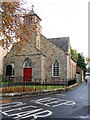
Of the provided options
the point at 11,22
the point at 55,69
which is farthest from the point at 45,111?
the point at 55,69

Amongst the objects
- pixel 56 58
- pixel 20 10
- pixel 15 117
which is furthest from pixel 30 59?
pixel 15 117

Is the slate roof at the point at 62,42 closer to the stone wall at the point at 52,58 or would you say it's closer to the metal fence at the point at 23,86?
the stone wall at the point at 52,58

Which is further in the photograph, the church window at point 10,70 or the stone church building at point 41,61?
the church window at point 10,70

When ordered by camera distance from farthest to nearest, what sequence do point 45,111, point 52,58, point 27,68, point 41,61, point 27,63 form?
point 27,63 → point 52,58 → point 27,68 → point 41,61 → point 45,111

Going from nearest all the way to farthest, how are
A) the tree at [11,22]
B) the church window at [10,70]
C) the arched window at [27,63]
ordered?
1. the tree at [11,22]
2. the arched window at [27,63]
3. the church window at [10,70]

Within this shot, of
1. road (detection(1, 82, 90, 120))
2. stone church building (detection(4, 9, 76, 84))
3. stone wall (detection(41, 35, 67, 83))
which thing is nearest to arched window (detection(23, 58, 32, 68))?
stone church building (detection(4, 9, 76, 84))

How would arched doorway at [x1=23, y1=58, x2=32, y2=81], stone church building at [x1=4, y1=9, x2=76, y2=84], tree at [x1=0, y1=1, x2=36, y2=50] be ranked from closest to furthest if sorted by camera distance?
tree at [x1=0, y1=1, x2=36, y2=50]
stone church building at [x1=4, y1=9, x2=76, y2=84]
arched doorway at [x1=23, y1=58, x2=32, y2=81]

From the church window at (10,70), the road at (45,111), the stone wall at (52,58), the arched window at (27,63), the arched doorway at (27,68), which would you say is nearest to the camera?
the road at (45,111)

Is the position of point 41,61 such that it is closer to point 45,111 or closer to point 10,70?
point 10,70

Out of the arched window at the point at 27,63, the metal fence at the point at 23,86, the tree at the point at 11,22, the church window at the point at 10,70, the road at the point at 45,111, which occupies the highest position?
the tree at the point at 11,22

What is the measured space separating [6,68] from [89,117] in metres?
22.4

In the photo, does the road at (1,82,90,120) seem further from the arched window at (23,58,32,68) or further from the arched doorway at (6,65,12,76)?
the arched doorway at (6,65,12,76)

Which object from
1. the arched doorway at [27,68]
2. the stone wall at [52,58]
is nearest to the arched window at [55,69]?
the stone wall at [52,58]

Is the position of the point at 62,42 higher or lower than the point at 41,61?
higher
